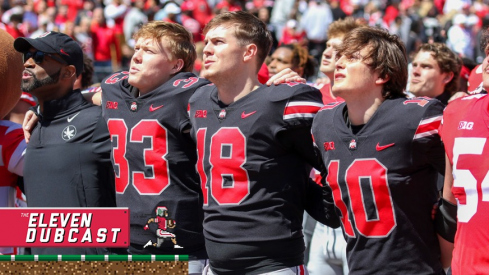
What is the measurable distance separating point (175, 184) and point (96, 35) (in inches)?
516

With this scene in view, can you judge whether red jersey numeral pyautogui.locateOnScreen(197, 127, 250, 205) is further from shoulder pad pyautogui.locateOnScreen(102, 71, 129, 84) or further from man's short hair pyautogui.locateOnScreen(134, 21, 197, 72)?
shoulder pad pyautogui.locateOnScreen(102, 71, 129, 84)

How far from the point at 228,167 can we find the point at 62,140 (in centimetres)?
131

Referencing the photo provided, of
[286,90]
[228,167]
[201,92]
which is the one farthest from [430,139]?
[201,92]

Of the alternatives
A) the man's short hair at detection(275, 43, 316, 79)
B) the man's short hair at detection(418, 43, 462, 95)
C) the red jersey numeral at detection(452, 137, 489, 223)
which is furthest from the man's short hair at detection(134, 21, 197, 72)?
the man's short hair at detection(275, 43, 316, 79)

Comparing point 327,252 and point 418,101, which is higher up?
point 418,101

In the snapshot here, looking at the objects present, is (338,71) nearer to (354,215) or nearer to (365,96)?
(365,96)

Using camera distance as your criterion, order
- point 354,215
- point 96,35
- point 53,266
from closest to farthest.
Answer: point 53,266 < point 354,215 < point 96,35

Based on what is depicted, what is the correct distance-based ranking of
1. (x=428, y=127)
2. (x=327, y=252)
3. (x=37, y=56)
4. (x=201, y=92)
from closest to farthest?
(x=428, y=127) < (x=201, y=92) < (x=37, y=56) < (x=327, y=252)

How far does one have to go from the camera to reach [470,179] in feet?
11.0

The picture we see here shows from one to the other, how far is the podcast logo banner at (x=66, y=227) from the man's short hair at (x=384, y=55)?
4.38ft

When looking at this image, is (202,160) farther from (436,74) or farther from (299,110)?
(436,74)

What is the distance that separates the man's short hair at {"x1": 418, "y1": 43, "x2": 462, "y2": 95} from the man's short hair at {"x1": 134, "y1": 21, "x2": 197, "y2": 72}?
213 centimetres

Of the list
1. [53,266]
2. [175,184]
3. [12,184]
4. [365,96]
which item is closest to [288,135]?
[365,96]

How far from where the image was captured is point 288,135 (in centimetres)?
406
